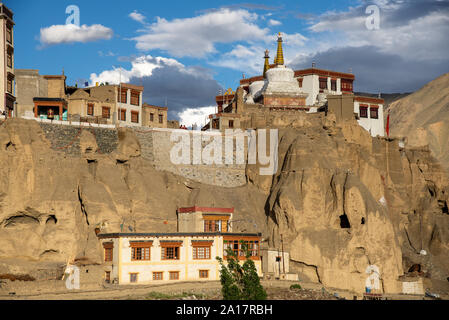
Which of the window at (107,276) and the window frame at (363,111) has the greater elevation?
the window frame at (363,111)

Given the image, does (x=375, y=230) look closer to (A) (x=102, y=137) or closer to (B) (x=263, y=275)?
(B) (x=263, y=275)

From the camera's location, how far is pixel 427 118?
166 metres

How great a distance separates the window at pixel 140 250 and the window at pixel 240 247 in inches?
277

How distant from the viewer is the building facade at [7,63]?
86875mm

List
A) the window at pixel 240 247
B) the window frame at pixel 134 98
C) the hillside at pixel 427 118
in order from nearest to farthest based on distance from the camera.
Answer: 1. the window at pixel 240 247
2. the window frame at pixel 134 98
3. the hillside at pixel 427 118

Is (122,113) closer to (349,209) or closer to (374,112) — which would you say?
(349,209)

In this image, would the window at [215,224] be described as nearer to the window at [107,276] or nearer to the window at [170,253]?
the window at [170,253]

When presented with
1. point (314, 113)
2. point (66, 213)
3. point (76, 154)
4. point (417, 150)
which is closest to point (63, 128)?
point (76, 154)

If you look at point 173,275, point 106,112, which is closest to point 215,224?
point 173,275

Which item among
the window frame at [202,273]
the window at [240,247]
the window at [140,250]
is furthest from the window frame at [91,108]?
the window frame at [202,273]

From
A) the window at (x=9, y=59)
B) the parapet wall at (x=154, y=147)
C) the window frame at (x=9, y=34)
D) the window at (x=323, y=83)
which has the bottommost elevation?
the parapet wall at (x=154, y=147)

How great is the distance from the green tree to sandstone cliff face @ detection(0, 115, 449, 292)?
39.9ft

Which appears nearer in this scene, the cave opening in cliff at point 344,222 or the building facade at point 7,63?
the cave opening in cliff at point 344,222

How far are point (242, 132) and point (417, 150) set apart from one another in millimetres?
24388
